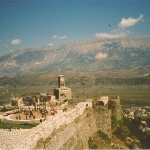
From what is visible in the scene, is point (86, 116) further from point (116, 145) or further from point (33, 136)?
point (33, 136)

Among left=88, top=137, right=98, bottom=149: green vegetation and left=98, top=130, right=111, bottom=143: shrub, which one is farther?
left=98, top=130, right=111, bottom=143: shrub

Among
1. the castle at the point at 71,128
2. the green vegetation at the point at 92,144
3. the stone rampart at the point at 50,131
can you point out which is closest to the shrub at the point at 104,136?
the castle at the point at 71,128

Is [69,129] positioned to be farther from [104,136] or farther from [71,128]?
[104,136]

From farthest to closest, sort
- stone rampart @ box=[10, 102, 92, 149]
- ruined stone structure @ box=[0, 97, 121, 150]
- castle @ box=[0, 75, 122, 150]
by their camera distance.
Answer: castle @ box=[0, 75, 122, 150] < ruined stone structure @ box=[0, 97, 121, 150] < stone rampart @ box=[10, 102, 92, 149]

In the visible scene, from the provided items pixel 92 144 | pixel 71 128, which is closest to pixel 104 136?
pixel 92 144

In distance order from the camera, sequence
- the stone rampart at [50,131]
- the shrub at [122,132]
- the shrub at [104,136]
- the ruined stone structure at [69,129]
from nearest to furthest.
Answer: the stone rampart at [50,131] → the ruined stone structure at [69,129] → the shrub at [104,136] → the shrub at [122,132]

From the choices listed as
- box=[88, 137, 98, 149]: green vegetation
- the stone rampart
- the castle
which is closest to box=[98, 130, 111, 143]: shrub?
the castle

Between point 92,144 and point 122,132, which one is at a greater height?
point 92,144

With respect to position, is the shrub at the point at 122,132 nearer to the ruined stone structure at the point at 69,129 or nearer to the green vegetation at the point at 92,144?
the ruined stone structure at the point at 69,129

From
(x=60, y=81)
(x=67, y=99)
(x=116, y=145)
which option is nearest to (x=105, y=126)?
(x=116, y=145)

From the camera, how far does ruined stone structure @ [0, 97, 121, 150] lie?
19.6 metres

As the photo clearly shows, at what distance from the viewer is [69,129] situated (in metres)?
27.4

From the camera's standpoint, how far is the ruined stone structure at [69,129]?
64.2ft

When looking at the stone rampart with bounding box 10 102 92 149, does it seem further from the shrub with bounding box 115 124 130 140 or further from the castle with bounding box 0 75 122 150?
the shrub with bounding box 115 124 130 140
